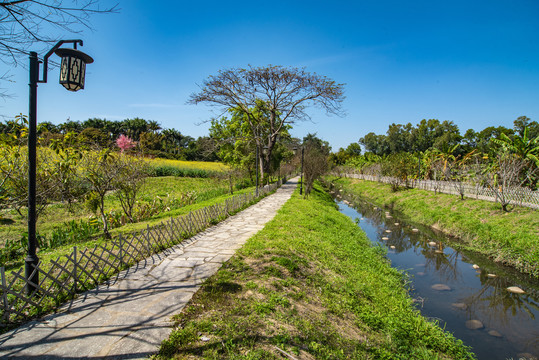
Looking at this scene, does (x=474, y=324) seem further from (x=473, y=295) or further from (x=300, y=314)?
(x=300, y=314)

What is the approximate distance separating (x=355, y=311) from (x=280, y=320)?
169cm

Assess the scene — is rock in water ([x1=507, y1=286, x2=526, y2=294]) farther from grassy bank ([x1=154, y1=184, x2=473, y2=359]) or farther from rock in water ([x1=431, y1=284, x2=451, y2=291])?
grassy bank ([x1=154, y1=184, x2=473, y2=359])

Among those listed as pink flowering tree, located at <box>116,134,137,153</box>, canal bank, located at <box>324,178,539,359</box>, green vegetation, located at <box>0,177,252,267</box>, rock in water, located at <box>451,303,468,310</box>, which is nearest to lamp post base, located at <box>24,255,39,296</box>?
green vegetation, located at <box>0,177,252,267</box>

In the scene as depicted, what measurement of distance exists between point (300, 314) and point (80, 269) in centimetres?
389

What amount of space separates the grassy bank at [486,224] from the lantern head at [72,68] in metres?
12.1

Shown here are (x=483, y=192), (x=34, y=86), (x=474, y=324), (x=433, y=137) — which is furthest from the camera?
(x=433, y=137)

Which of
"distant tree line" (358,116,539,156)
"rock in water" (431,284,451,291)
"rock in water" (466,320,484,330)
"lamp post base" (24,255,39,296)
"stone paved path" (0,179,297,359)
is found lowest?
"rock in water" (466,320,484,330)

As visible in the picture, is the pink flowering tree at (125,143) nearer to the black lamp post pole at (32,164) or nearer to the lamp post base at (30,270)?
the black lamp post pole at (32,164)

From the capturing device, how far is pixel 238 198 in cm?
1291

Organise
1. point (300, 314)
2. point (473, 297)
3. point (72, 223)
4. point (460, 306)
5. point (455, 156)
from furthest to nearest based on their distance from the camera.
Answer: point (455, 156) < point (72, 223) < point (473, 297) < point (460, 306) < point (300, 314)

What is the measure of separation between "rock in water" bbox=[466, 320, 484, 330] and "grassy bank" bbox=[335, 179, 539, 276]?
394 cm

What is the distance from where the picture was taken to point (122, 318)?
3.58 meters

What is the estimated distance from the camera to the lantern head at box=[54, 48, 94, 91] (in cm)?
386

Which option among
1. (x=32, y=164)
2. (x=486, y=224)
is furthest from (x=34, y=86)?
(x=486, y=224)
